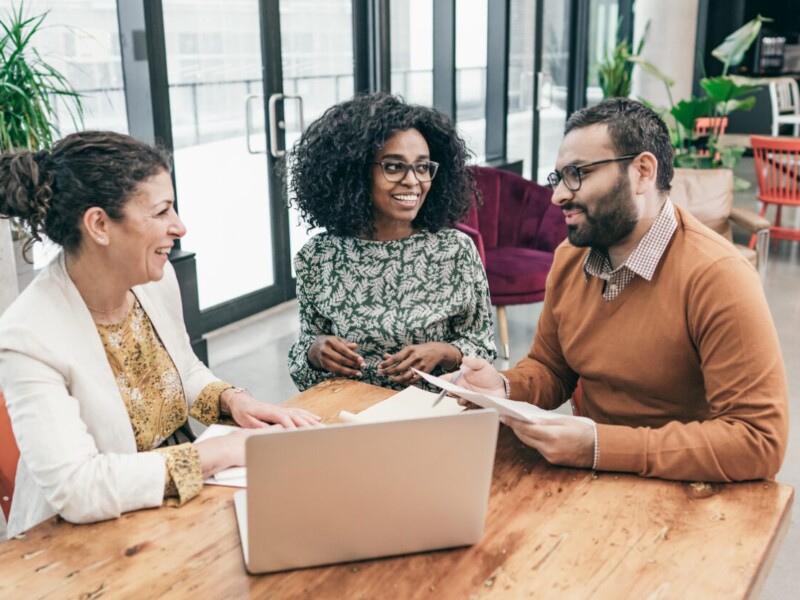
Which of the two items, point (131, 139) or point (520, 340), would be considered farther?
point (520, 340)

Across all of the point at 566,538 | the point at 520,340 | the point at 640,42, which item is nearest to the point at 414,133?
the point at 566,538

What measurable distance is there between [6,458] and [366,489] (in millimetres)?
822

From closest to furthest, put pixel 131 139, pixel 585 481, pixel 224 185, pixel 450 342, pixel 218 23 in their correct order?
pixel 585 481 < pixel 131 139 < pixel 450 342 < pixel 218 23 < pixel 224 185

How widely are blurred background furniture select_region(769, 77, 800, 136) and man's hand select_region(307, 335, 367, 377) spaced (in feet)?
31.2

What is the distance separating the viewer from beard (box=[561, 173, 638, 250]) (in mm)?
1685

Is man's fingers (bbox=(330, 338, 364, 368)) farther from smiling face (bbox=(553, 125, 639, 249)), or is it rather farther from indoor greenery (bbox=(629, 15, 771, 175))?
indoor greenery (bbox=(629, 15, 771, 175))

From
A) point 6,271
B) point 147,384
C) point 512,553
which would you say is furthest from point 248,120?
point 512,553

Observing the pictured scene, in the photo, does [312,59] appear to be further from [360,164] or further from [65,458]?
[65,458]

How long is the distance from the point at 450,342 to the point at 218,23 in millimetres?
3009

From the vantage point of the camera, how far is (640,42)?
7.98m

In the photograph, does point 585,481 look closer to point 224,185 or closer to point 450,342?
point 450,342

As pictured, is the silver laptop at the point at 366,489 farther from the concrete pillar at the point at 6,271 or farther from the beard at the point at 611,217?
the concrete pillar at the point at 6,271

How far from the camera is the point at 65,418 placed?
1373 mm

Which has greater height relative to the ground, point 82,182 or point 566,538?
point 82,182
